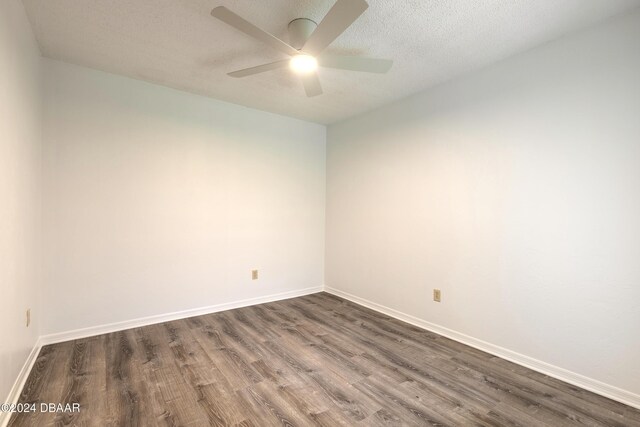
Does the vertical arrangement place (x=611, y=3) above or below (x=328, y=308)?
above

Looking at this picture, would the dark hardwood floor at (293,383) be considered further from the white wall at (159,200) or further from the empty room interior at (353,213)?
the white wall at (159,200)

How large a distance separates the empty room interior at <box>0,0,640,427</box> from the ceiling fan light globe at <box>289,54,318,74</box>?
1cm

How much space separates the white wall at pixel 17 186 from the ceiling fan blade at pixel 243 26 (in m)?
1.07

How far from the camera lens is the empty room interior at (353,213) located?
1.75m

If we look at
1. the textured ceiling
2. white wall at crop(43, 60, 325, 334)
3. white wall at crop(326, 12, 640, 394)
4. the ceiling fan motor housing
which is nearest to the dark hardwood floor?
white wall at crop(326, 12, 640, 394)

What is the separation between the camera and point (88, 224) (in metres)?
2.61

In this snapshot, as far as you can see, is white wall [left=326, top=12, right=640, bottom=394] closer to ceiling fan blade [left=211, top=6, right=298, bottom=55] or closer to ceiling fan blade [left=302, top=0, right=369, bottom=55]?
ceiling fan blade [left=302, top=0, right=369, bottom=55]

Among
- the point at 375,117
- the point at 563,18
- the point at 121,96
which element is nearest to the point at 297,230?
the point at 375,117

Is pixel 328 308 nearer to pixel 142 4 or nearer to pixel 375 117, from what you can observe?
pixel 375 117

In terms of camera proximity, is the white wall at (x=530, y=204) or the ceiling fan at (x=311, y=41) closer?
the ceiling fan at (x=311, y=41)

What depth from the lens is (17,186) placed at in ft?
5.85

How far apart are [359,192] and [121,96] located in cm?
260

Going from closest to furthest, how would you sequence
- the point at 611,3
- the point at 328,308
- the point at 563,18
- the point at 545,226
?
the point at 611,3 → the point at 563,18 → the point at 545,226 → the point at 328,308

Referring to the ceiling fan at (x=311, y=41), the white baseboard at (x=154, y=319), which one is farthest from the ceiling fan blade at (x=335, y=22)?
the white baseboard at (x=154, y=319)
